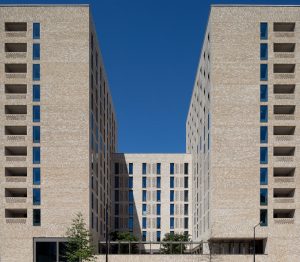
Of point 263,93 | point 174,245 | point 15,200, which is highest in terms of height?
point 263,93

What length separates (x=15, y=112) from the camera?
5900 cm

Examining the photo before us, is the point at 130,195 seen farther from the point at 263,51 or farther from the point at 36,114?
the point at 263,51

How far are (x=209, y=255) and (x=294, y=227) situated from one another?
1134cm

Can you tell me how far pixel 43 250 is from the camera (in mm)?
54938

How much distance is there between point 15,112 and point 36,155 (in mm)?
7109

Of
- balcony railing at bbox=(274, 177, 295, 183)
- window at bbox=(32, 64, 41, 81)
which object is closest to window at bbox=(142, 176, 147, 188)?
balcony railing at bbox=(274, 177, 295, 183)

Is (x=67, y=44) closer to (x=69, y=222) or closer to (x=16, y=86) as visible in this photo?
(x=16, y=86)

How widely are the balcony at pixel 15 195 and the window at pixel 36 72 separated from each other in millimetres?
14560

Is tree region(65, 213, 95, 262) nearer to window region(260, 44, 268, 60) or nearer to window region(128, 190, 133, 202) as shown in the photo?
window region(260, 44, 268, 60)

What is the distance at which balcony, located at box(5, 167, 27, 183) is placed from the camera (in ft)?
184

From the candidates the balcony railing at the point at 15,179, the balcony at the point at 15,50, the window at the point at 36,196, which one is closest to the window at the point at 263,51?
the balcony at the point at 15,50

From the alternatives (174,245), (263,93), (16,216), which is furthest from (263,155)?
(16,216)

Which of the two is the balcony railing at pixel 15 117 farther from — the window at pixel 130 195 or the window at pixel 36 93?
the window at pixel 130 195

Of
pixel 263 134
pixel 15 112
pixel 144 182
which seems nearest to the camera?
pixel 263 134
